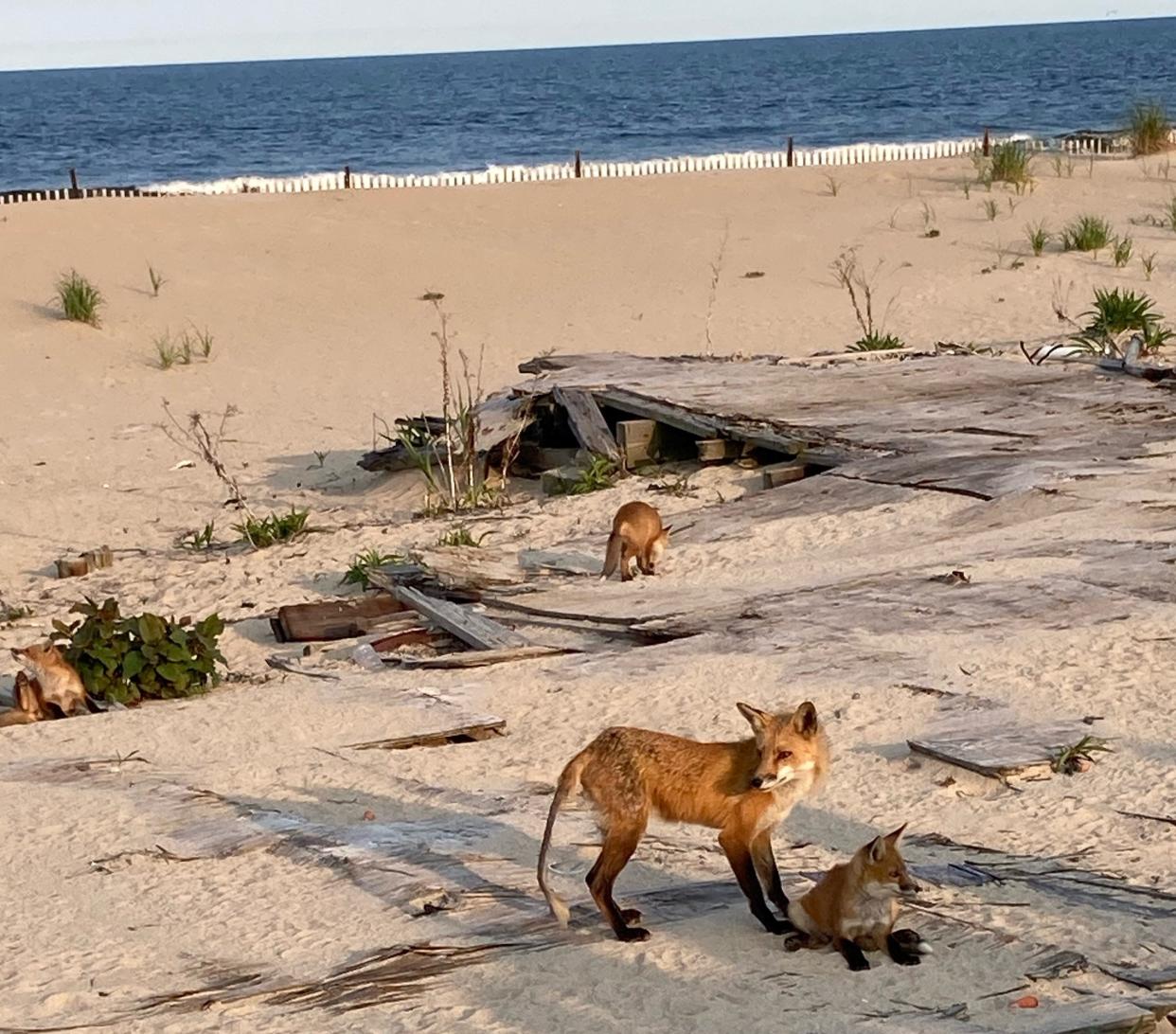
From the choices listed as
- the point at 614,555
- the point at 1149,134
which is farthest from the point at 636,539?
the point at 1149,134

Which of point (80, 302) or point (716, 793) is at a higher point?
point (80, 302)

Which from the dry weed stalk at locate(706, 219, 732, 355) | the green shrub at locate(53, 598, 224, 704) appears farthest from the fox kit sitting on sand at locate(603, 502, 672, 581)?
the dry weed stalk at locate(706, 219, 732, 355)

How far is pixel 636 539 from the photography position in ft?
30.0

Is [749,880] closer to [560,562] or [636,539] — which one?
[636,539]

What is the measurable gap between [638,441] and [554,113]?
61.4m

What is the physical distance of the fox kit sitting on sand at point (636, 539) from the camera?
9156 millimetres

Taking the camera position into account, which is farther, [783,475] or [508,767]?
[783,475]

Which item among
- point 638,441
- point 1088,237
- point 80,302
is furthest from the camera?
point 1088,237

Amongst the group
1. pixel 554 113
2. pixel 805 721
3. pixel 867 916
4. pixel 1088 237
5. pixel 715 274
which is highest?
pixel 554 113

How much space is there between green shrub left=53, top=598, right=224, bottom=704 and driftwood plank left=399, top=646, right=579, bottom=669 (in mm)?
1082

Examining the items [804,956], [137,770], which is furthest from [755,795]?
[137,770]

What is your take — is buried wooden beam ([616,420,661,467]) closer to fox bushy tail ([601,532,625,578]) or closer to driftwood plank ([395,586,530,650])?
fox bushy tail ([601,532,625,578])

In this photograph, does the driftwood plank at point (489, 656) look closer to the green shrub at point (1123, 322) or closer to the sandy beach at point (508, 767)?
the sandy beach at point (508, 767)

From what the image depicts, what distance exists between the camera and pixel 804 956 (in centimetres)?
473
